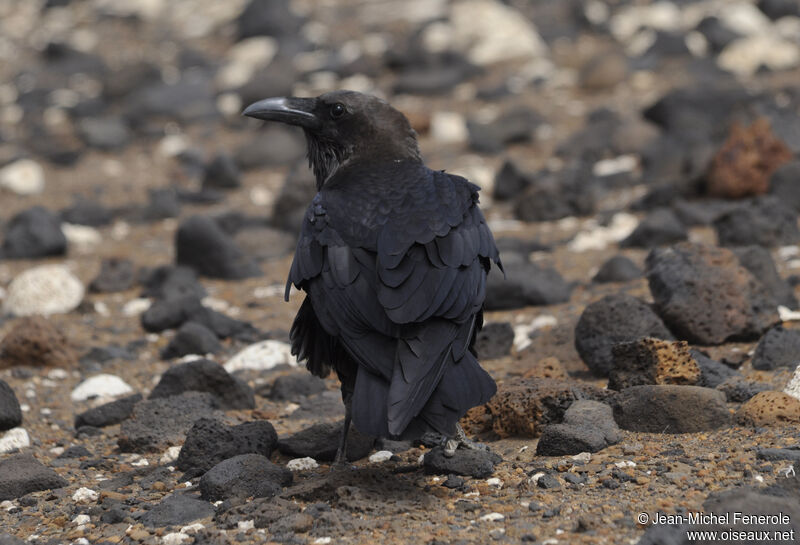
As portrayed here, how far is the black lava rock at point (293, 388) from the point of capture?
570cm

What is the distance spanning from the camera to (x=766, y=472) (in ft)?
12.4

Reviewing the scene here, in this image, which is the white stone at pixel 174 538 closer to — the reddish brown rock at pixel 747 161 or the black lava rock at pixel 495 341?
the black lava rock at pixel 495 341

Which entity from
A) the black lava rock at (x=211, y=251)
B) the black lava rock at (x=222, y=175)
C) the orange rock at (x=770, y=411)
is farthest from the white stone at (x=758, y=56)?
the orange rock at (x=770, y=411)

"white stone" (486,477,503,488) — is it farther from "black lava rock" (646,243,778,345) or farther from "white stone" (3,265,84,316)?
"white stone" (3,265,84,316)

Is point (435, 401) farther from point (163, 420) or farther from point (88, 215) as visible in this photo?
point (88, 215)

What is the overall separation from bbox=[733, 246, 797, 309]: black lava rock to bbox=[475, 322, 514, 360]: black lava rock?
4.46 feet

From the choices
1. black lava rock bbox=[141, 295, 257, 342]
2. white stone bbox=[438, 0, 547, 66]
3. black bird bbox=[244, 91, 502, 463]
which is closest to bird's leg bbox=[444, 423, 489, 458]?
black bird bbox=[244, 91, 502, 463]

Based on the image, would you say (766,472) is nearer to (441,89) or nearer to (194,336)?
(194,336)

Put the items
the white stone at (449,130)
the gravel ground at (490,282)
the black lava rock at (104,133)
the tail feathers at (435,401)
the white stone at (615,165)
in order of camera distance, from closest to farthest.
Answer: the tail feathers at (435,401) → the gravel ground at (490,282) → the white stone at (615,165) → the white stone at (449,130) → the black lava rock at (104,133)

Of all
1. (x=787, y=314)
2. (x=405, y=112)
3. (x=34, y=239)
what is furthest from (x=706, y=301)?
(x=405, y=112)

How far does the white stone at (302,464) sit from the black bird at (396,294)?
15 cm

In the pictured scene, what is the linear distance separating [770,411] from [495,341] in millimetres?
1971

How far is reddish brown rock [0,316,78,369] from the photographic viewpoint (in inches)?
246

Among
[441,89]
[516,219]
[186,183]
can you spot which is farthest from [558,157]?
[186,183]
